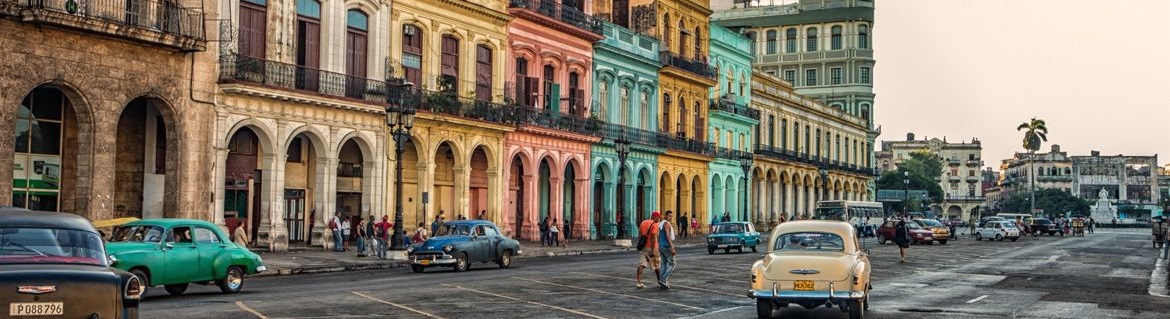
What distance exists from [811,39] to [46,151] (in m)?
80.8

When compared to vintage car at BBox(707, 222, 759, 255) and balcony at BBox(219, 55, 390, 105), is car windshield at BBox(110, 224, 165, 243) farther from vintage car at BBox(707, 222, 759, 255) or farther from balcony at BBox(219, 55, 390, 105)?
vintage car at BBox(707, 222, 759, 255)

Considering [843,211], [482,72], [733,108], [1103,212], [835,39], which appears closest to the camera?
[482,72]

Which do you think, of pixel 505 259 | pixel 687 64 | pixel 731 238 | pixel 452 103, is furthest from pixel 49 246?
pixel 687 64

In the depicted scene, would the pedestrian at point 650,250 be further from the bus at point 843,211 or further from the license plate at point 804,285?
the bus at point 843,211

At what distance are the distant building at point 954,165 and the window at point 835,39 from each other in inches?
3168

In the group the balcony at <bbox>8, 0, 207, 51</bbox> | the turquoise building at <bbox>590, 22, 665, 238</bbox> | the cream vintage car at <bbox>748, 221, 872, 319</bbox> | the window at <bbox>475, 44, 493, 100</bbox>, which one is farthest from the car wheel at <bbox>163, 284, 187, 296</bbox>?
the turquoise building at <bbox>590, 22, 665, 238</bbox>

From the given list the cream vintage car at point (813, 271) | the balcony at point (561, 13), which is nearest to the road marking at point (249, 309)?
the cream vintage car at point (813, 271)

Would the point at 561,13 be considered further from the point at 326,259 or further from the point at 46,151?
the point at 46,151

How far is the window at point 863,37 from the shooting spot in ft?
328

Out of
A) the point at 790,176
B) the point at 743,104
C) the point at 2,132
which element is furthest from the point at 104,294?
the point at 790,176

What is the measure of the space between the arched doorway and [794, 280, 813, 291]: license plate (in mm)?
19085

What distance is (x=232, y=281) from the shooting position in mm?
20656

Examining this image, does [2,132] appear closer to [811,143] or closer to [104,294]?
[104,294]

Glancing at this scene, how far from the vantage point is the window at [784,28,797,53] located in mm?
102688
